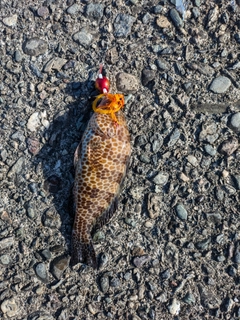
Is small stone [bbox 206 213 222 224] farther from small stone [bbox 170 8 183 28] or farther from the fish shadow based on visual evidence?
small stone [bbox 170 8 183 28]

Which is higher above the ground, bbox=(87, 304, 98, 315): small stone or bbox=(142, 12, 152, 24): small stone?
bbox=(142, 12, 152, 24): small stone

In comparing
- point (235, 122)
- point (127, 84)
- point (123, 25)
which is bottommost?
point (235, 122)

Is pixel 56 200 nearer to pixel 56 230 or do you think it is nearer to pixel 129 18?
pixel 56 230

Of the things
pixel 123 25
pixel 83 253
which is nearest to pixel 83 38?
pixel 123 25

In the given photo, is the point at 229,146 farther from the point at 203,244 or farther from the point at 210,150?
the point at 203,244

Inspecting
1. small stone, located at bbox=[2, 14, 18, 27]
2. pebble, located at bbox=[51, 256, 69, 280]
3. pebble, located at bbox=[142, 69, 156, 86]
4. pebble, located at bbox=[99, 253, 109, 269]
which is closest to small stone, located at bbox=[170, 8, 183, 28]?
pebble, located at bbox=[142, 69, 156, 86]

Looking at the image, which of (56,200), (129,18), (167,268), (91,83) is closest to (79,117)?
(91,83)

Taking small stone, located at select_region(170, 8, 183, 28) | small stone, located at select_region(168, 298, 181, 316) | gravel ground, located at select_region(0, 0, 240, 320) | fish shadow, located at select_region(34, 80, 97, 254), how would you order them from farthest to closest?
small stone, located at select_region(170, 8, 183, 28) < fish shadow, located at select_region(34, 80, 97, 254) < gravel ground, located at select_region(0, 0, 240, 320) < small stone, located at select_region(168, 298, 181, 316)
